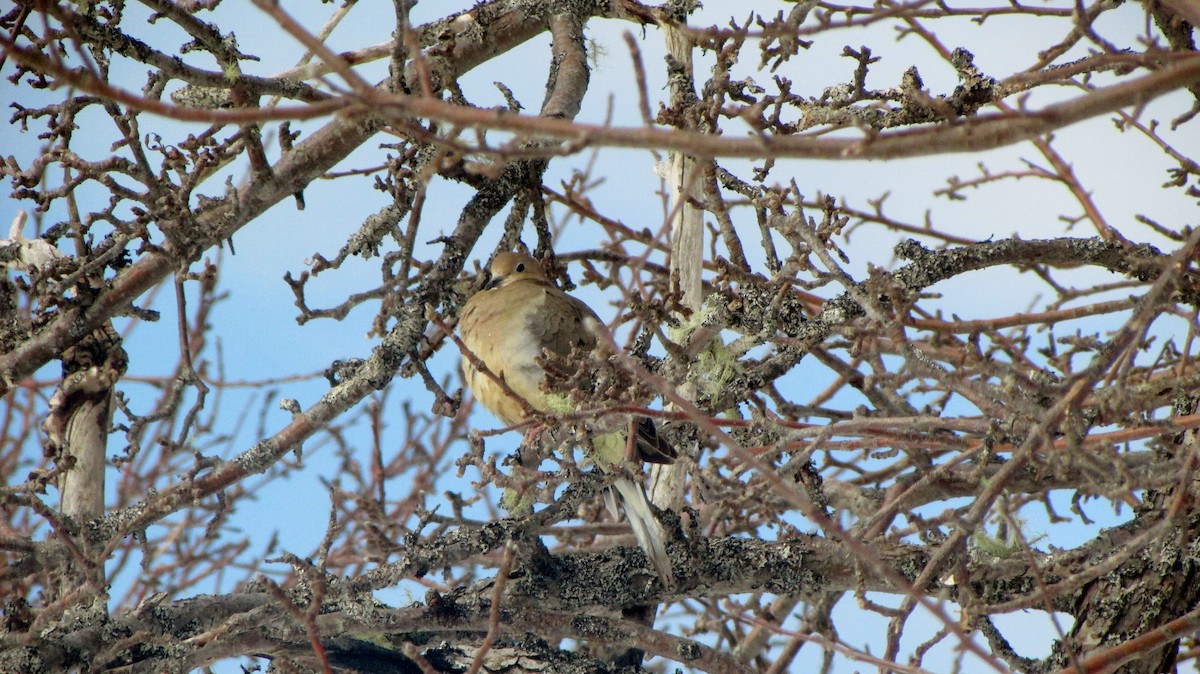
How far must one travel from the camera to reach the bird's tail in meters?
3.18

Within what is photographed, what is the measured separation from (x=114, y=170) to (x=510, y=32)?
Answer: 163 cm

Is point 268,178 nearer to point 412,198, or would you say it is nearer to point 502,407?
point 412,198

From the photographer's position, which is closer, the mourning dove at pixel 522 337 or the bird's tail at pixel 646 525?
the bird's tail at pixel 646 525

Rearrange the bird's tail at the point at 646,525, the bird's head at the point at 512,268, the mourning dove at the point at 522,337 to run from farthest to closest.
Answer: the bird's head at the point at 512,268 → the mourning dove at the point at 522,337 → the bird's tail at the point at 646,525

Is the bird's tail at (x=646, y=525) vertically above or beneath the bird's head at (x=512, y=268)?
beneath

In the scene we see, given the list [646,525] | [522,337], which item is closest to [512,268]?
[522,337]

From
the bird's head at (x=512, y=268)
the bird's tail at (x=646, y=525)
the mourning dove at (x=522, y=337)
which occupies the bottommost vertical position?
the bird's tail at (x=646, y=525)

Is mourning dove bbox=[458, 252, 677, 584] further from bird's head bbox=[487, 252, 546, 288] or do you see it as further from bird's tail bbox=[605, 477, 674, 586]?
bird's tail bbox=[605, 477, 674, 586]

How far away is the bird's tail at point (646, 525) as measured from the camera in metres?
3.18

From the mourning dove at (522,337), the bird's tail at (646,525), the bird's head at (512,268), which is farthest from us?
the bird's head at (512,268)

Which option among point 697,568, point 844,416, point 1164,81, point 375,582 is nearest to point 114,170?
point 375,582

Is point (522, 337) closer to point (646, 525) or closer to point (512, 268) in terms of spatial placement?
point (512, 268)

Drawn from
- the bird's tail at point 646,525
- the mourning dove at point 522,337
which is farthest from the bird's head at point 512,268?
the bird's tail at point 646,525

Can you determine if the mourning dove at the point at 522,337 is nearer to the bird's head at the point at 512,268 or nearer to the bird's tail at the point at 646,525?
the bird's head at the point at 512,268
